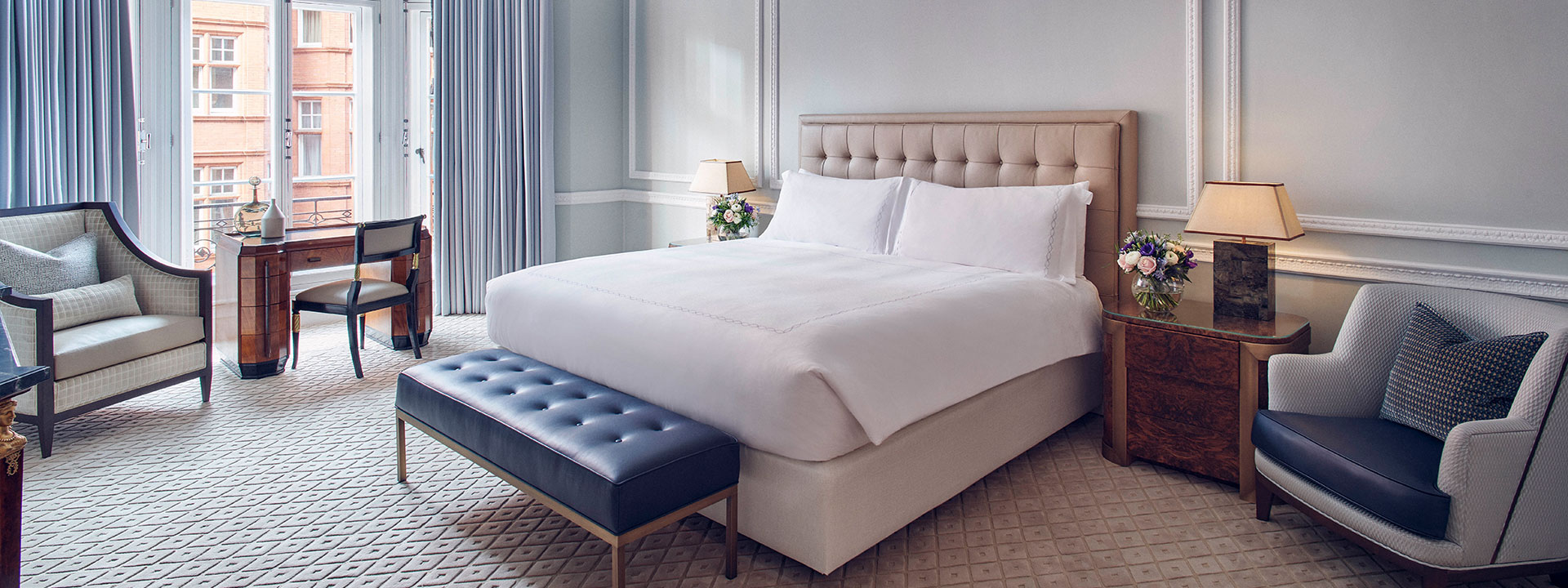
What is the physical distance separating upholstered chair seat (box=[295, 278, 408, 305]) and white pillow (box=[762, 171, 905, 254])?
198 cm

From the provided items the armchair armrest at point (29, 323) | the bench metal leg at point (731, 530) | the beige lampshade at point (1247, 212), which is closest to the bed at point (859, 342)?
the bench metal leg at point (731, 530)

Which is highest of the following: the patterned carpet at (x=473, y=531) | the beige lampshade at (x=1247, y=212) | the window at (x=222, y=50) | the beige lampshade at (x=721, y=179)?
the window at (x=222, y=50)

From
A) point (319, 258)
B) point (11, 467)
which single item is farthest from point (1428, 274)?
point (319, 258)

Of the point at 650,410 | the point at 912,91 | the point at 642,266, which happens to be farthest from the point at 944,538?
the point at 912,91

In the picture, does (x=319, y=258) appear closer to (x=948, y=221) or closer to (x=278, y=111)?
(x=278, y=111)

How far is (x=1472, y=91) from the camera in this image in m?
Result: 3.07

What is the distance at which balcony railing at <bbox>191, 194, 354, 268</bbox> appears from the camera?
546cm

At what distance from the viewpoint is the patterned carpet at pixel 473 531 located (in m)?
2.55

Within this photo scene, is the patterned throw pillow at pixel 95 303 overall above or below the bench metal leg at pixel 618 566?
above

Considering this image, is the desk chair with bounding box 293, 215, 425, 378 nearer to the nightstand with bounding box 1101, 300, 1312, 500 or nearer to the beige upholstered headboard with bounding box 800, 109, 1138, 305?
the beige upholstered headboard with bounding box 800, 109, 1138, 305

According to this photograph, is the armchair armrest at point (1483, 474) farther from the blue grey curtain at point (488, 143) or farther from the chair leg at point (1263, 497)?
the blue grey curtain at point (488, 143)

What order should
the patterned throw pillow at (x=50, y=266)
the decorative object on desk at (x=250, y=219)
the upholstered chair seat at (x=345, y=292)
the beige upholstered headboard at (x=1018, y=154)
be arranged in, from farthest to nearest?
the decorative object on desk at (x=250, y=219) → the upholstered chair seat at (x=345, y=292) → the beige upholstered headboard at (x=1018, y=154) → the patterned throw pillow at (x=50, y=266)

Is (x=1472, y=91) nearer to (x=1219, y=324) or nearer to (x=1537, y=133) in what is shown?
(x=1537, y=133)

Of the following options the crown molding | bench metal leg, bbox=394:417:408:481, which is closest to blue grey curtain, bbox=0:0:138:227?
bench metal leg, bbox=394:417:408:481
